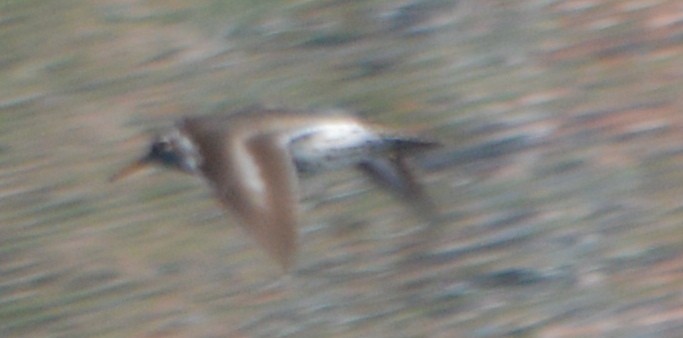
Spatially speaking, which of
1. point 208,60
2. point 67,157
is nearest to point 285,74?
point 208,60

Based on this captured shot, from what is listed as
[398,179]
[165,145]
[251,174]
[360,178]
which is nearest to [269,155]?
[251,174]

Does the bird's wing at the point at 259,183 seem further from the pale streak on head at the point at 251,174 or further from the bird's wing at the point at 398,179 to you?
the bird's wing at the point at 398,179

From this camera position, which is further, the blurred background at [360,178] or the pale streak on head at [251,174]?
the blurred background at [360,178]

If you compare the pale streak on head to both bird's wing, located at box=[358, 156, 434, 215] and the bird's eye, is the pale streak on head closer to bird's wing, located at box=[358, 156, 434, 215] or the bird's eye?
the bird's eye

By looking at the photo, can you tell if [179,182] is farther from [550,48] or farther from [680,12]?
[680,12]

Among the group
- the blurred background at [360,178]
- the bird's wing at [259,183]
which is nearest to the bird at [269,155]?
the bird's wing at [259,183]

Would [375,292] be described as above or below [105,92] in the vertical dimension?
below

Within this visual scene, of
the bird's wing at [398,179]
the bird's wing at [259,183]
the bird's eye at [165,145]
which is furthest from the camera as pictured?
the bird's wing at [398,179]

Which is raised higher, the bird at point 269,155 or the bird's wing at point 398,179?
the bird at point 269,155
